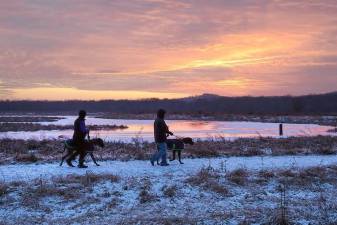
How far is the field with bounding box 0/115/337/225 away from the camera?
10.9 metres

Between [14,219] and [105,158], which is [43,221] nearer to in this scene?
[14,219]

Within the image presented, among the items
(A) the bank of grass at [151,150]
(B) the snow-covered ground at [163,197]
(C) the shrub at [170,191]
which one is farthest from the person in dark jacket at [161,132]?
(C) the shrub at [170,191]

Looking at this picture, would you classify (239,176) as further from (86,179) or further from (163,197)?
(86,179)

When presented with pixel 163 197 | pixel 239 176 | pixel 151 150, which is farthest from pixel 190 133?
pixel 163 197

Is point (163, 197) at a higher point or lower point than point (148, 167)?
lower

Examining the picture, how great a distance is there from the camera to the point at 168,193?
41.1 ft

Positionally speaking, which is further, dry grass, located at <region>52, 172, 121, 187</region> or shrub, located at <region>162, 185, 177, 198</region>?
dry grass, located at <region>52, 172, 121, 187</region>

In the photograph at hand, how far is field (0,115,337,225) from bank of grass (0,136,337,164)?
1.04 meters

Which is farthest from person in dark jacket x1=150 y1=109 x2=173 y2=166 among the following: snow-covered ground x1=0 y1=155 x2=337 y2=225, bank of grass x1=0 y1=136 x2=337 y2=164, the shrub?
the shrub

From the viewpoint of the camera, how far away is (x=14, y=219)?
1074 cm

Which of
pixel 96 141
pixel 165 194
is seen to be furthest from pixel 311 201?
pixel 96 141

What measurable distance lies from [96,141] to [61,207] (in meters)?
6.41

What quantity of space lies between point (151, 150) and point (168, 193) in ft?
32.5

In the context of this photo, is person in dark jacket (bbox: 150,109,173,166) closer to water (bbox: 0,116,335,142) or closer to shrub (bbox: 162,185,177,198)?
shrub (bbox: 162,185,177,198)
